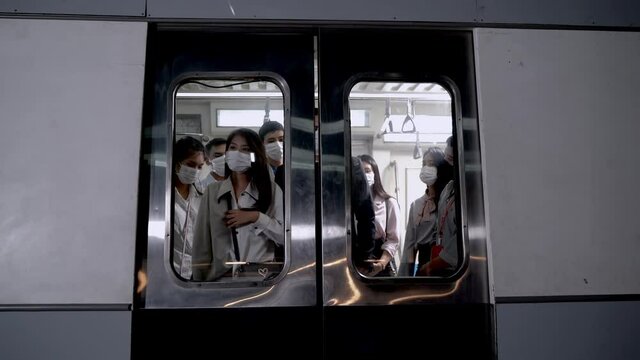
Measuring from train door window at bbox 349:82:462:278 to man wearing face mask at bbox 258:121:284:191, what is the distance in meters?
0.35

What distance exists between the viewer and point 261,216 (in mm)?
2475

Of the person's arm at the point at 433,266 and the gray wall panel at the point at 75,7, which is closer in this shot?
the gray wall panel at the point at 75,7

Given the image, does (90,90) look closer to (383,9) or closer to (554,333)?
(383,9)

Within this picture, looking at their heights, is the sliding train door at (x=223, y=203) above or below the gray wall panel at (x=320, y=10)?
below

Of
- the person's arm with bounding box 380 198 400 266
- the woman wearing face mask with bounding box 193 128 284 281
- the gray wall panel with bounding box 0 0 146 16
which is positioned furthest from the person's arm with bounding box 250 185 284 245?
the gray wall panel with bounding box 0 0 146 16

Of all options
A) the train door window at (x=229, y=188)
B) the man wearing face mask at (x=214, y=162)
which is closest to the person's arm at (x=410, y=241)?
the train door window at (x=229, y=188)

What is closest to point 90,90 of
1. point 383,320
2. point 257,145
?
point 257,145

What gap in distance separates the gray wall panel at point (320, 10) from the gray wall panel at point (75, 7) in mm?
86

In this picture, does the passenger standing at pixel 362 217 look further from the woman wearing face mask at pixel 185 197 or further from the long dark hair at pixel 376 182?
the woman wearing face mask at pixel 185 197

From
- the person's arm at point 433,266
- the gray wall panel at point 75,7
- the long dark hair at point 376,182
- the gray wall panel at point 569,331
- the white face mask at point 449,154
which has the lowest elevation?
the gray wall panel at point 569,331

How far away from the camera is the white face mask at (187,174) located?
2.57 m

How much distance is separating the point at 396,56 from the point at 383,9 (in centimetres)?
23

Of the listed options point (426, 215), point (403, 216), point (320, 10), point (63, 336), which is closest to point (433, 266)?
point (426, 215)

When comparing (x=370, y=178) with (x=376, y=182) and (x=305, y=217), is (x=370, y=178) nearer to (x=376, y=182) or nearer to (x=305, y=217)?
(x=376, y=182)
